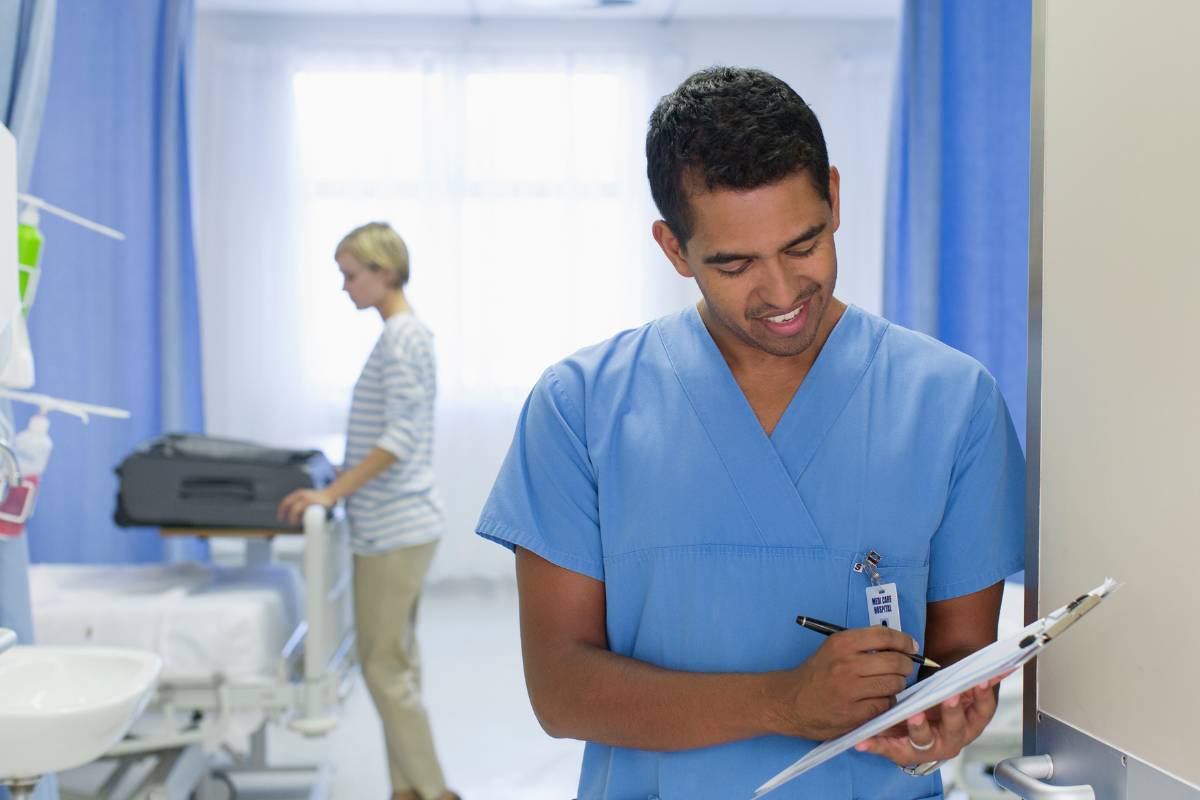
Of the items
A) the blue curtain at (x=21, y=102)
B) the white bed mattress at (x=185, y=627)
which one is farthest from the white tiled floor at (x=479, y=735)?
the blue curtain at (x=21, y=102)

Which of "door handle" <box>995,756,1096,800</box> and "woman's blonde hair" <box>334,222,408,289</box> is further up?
"woman's blonde hair" <box>334,222,408,289</box>

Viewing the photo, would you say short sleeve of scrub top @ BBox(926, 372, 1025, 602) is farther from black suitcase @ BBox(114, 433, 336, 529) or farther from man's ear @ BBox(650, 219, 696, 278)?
black suitcase @ BBox(114, 433, 336, 529)

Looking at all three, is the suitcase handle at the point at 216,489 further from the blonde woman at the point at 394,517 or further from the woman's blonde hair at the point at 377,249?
the woman's blonde hair at the point at 377,249

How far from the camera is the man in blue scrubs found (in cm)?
97

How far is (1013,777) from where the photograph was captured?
3.07 feet

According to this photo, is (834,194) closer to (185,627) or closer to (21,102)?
(21,102)

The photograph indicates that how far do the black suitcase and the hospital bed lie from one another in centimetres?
6

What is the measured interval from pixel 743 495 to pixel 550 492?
0.18 metres

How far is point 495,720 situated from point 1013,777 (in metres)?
2.66

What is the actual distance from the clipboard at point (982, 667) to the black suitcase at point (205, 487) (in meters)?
1.95

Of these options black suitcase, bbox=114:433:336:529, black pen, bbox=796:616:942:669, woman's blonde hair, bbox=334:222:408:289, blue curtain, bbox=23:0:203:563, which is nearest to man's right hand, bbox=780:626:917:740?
black pen, bbox=796:616:942:669

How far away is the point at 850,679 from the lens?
890mm

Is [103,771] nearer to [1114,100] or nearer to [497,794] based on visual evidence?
[497,794]

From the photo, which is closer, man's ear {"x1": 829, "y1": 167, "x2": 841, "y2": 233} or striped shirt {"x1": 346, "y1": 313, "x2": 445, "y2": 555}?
man's ear {"x1": 829, "y1": 167, "x2": 841, "y2": 233}
